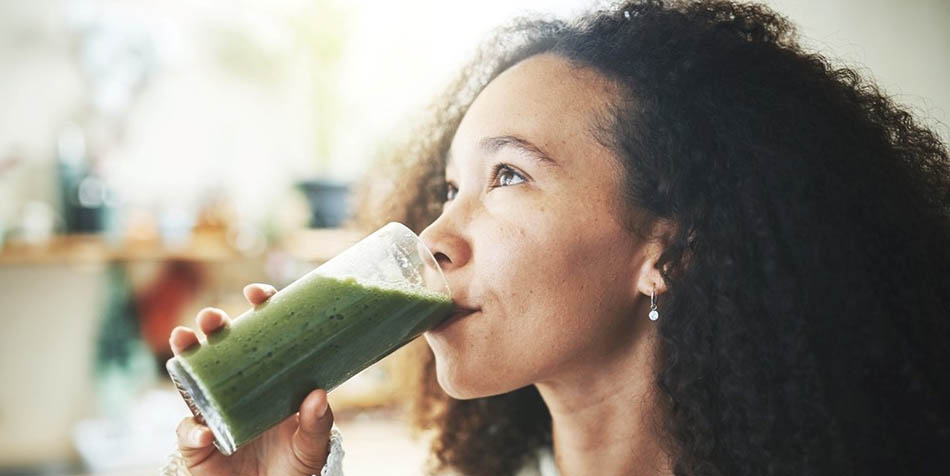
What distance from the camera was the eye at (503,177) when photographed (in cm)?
113

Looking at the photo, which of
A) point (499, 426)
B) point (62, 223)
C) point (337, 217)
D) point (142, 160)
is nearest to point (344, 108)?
point (337, 217)

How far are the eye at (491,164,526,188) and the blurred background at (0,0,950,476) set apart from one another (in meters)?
1.66

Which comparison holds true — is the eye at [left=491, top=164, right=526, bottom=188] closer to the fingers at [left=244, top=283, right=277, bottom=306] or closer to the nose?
the nose

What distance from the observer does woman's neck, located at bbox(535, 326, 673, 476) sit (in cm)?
117

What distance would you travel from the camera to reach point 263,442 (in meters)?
1.18

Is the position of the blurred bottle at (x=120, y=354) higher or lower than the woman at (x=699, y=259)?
lower

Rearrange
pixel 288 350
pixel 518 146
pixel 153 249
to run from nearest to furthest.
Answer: pixel 288 350
pixel 518 146
pixel 153 249

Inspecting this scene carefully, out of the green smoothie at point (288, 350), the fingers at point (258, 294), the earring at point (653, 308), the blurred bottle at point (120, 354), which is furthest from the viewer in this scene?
the blurred bottle at point (120, 354)

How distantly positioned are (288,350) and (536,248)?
359 millimetres

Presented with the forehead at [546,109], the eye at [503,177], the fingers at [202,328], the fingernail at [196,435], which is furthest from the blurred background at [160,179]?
the fingers at [202,328]

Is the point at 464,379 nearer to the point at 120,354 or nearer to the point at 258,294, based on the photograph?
the point at 258,294

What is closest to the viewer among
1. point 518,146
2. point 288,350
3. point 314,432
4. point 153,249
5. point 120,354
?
point 288,350

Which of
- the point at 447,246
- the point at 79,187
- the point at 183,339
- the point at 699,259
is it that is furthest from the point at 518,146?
the point at 79,187

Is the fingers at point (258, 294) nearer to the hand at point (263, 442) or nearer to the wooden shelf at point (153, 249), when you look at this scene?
the hand at point (263, 442)
